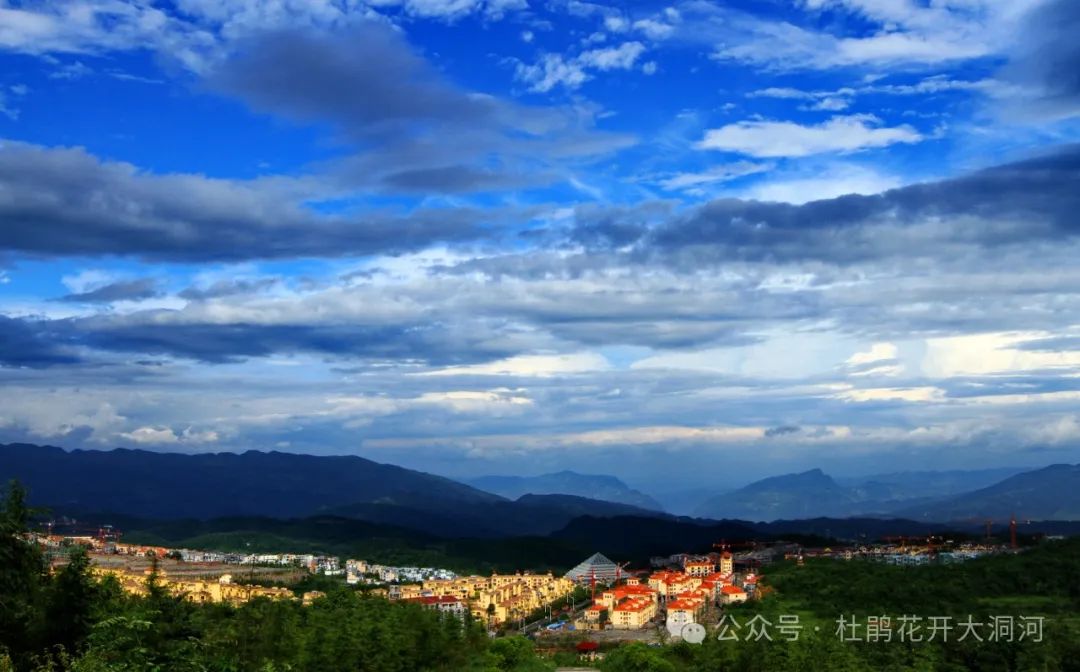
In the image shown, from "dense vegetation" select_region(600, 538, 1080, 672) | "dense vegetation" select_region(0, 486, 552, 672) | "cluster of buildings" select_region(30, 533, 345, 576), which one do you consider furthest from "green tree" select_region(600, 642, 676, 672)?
"cluster of buildings" select_region(30, 533, 345, 576)

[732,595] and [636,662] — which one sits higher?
[636,662]

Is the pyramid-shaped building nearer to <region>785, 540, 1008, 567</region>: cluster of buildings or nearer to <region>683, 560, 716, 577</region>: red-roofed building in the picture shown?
<region>683, 560, 716, 577</region>: red-roofed building

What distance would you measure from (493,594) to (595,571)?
78.8 ft

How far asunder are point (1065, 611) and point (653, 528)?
106m

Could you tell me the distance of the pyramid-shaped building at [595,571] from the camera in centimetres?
Result: 9362

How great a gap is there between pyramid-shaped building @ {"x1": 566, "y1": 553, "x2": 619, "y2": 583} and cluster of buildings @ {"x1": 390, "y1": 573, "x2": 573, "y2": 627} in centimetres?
433

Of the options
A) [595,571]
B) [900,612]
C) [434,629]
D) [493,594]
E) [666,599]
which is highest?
[434,629]

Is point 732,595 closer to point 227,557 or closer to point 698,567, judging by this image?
point 698,567

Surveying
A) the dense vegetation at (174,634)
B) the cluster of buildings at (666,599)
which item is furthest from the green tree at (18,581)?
the cluster of buildings at (666,599)

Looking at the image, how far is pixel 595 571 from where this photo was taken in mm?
95438

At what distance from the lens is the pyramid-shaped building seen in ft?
307

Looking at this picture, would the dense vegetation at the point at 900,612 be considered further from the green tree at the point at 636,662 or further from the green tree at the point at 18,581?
the green tree at the point at 18,581

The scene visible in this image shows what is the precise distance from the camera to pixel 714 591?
69750 millimetres

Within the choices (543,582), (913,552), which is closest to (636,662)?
(543,582)
